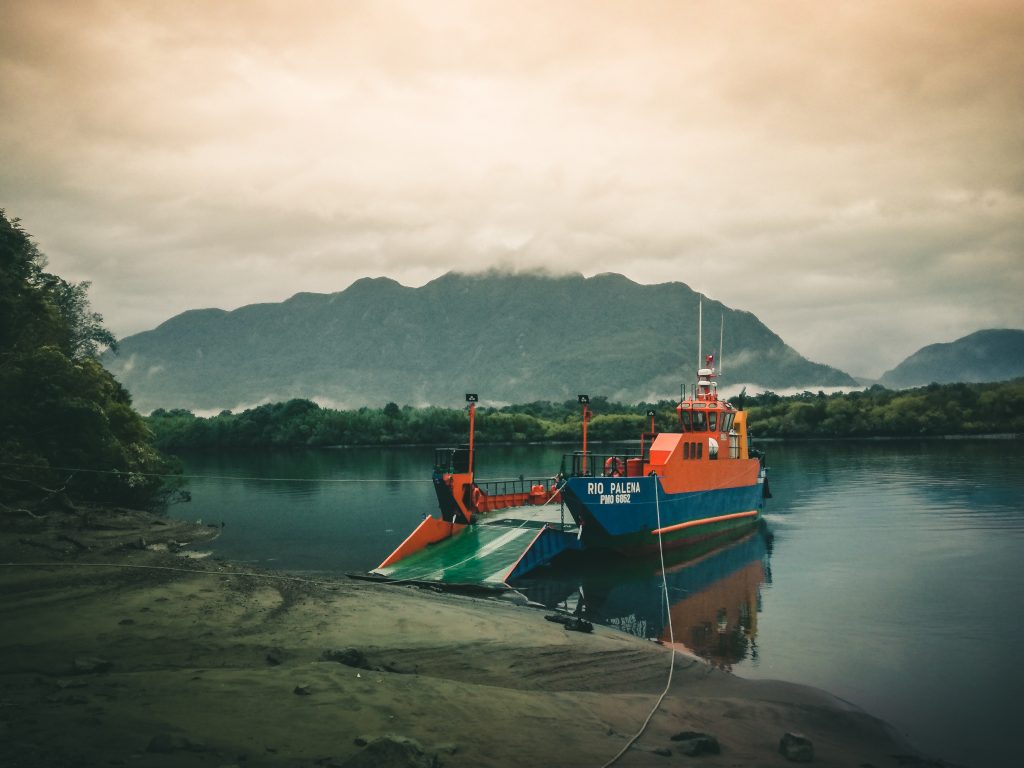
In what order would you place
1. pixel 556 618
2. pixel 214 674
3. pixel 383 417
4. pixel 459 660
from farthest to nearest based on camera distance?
→ pixel 383 417
pixel 556 618
pixel 459 660
pixel 214 674

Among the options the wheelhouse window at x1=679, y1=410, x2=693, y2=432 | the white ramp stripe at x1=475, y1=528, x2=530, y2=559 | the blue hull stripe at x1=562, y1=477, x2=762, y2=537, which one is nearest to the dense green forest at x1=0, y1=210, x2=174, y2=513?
the white ramp stripe at x1=475, y1=528, x2=530, y2=559

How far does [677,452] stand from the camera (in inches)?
1081

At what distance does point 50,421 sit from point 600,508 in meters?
22.8

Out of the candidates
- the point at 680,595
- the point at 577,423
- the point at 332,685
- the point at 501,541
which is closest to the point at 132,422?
the point at 501,541

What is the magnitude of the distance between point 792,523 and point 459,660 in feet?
92.7

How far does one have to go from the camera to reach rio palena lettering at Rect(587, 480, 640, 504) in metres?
23.9

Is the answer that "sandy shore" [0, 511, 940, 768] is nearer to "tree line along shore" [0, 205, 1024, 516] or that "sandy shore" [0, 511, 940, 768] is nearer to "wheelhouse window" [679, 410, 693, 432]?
"tree line along shore" [0, 205, 1024, 516]

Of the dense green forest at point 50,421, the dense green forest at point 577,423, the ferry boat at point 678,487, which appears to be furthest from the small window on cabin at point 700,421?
the dense green forest at point 577,423

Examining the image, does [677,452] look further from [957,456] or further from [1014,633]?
[957,456]

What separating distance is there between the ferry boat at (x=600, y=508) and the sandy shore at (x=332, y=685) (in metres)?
4.41

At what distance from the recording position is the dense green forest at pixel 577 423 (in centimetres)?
10494

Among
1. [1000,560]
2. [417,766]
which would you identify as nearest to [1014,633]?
[1000,560]

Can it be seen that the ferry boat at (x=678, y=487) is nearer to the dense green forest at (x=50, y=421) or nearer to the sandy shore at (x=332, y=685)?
the sandy shore at (x=332, y=685)

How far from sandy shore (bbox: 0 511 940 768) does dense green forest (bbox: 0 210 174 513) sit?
1026 centimetres
